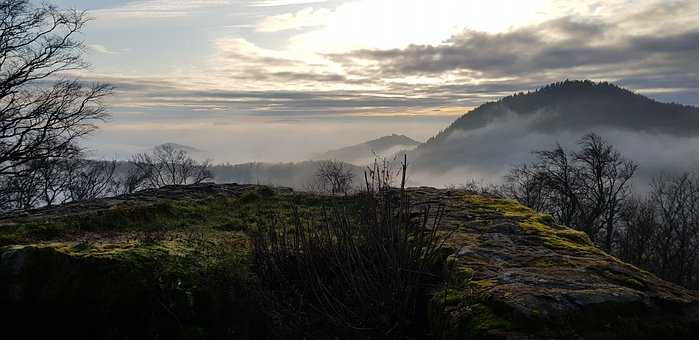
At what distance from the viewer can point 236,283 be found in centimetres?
559

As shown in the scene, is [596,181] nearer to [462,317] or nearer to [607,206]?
[607,206]

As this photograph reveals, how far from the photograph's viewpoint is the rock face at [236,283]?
3615 mm

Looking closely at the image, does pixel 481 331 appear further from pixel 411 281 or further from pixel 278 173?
pixel 278 173

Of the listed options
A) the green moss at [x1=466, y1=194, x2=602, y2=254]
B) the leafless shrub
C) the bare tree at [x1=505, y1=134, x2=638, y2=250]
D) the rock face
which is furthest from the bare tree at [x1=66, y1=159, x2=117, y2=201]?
the green moss at [x1=466, y1=194, x2=602, y2=254]

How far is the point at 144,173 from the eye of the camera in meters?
44.0

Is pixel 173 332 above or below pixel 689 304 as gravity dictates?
below

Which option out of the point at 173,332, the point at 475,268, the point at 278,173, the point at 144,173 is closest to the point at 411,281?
the point at 475,268

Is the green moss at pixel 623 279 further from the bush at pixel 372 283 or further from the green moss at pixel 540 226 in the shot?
the bush at pixel 372 283

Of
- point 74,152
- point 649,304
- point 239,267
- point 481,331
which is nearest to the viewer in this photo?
point 481,331

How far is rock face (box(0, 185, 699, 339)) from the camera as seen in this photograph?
11.9 ft

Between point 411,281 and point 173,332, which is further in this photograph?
point 173,332

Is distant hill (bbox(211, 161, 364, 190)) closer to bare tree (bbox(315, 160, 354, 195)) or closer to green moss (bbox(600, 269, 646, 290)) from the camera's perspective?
bare tree (bbox(315, 160, 354, 195))

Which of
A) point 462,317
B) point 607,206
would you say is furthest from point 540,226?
point 607,206

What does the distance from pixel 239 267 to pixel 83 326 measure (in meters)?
1.85
